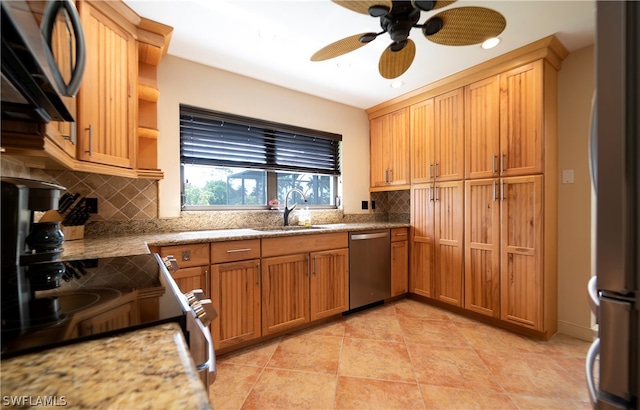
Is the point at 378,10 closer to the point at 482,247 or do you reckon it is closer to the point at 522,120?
the point at 522,120

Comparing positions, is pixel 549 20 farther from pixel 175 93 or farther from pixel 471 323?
pixel 175 93

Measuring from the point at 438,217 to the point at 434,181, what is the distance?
392 mm

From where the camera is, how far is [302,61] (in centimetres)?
237

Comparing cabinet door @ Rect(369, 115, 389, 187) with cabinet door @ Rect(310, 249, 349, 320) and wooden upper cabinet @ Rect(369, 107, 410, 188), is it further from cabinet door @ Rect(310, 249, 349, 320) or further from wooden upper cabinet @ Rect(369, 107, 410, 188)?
cabinet door @ Rect(310, 249, 349, 320)

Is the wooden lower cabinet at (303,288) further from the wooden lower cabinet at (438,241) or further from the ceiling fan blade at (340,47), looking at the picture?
the ceiling fan blade at (340,47)

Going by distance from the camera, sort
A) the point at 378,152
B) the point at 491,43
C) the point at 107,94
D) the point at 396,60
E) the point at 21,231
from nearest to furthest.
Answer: the point at 21,231 < the point at 107,94 < the point at 396,60 < the point at 491,43 < the point at 378,152

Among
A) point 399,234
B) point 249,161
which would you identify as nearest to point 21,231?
point 249,161

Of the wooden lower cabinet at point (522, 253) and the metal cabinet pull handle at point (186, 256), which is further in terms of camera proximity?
the wooden lower cabinet at point (522, 253)

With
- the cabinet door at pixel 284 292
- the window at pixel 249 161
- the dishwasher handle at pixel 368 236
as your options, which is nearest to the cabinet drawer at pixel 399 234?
the dishwasher handle at pixel 368 236

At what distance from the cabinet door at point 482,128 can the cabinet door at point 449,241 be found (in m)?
0.25

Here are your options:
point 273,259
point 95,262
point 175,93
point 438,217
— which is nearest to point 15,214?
point 95,262

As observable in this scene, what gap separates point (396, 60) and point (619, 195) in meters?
1.54

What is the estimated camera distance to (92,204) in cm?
192

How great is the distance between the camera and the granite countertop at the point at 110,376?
11.3 inches
